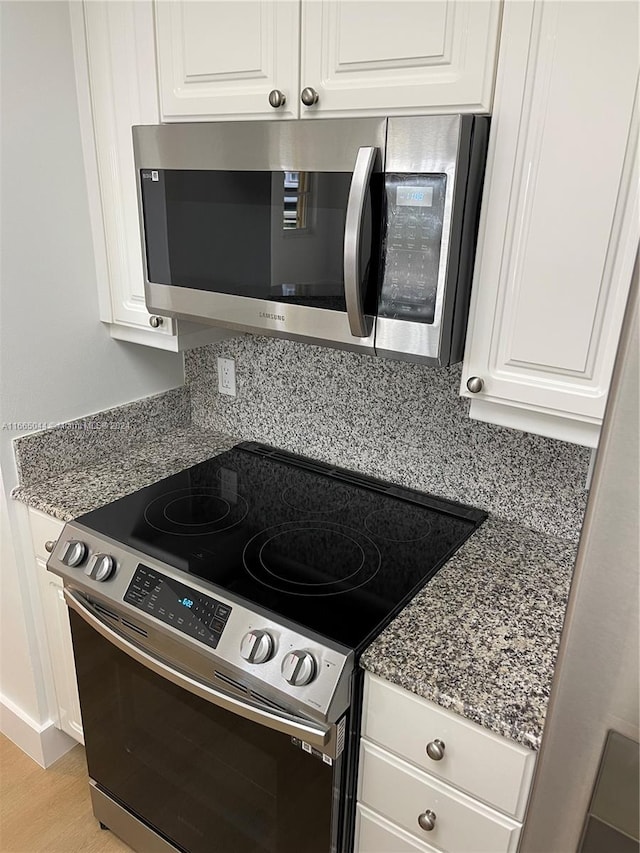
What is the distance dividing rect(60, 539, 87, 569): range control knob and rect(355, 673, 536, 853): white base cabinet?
0.68m

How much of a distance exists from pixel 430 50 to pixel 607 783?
3.38 ft

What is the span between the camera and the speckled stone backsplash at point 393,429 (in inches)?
57.5

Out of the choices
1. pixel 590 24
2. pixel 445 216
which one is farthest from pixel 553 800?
pixel 590 24

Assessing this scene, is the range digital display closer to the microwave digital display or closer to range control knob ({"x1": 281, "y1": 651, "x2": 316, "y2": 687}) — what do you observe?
range control knob ({"x1": 281, "y1": 651, "x2": 316, "y2": 687})

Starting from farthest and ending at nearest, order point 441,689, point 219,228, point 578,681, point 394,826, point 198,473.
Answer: point 198,473, point 219,228, point 394,826, point 441,689, point 578,681

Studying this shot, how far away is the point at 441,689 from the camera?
1.03 m

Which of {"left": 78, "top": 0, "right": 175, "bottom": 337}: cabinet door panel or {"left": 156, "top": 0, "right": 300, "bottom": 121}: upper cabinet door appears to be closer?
{"left": 156, "top": 0, "right": 300, "bottom": 121}: upper cabinet door

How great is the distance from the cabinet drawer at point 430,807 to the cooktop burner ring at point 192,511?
57cm

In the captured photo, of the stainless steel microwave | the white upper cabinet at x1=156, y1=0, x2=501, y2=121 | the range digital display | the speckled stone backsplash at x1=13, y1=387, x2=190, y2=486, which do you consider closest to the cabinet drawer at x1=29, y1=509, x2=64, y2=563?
the speckled stone backsplash at x1=13, y1=387, x2=190, y2=486

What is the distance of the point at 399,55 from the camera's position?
3.50 ft

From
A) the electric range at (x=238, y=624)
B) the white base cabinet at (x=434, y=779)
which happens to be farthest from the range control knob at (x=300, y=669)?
the white base cabinet at (x=434, y=779)

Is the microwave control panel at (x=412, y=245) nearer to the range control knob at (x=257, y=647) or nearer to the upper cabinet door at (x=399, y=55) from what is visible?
the upper cabinet door at (x=399, y=55)

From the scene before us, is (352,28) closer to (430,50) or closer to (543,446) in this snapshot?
(430,50)

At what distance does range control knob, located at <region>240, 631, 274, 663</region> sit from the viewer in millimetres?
1129
